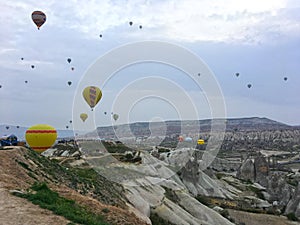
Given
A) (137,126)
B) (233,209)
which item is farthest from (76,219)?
(137,126)

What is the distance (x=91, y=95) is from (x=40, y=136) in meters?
18.0

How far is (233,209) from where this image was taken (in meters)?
39.1

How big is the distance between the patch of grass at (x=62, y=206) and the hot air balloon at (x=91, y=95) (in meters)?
27.7

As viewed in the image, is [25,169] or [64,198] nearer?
[64,198]

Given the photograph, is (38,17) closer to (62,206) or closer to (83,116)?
(83,116)

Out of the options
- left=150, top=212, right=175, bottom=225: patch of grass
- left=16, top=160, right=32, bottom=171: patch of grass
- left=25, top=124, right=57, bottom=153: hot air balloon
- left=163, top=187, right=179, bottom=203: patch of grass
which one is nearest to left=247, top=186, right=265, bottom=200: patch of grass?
left=163, top=187, right=179, bottom=203: patch of grass

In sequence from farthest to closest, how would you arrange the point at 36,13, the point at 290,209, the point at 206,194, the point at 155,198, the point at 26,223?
the point at 206,194 → the point at 290,209 → the point at 36,13 → the point at 155,198 → the point at 26,223

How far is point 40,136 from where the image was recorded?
23469 mm

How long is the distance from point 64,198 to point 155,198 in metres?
14.8

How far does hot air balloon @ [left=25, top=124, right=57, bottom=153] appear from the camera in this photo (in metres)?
23.5

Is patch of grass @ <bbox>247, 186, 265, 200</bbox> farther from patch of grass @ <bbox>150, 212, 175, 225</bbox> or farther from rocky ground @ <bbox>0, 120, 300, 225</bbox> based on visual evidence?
patch of grass @ <bbox>150, 212, 175, 225</bbox>

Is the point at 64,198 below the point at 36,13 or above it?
below

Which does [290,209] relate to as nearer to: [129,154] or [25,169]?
[129,154]

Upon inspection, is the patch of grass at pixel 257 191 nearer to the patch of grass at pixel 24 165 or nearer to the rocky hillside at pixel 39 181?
the rocky hillside at pixel 39 181
